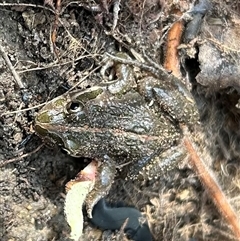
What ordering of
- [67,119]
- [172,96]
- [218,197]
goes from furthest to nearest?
[218,197]
[172,96]
[67,119]

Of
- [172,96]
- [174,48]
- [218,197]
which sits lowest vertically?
[218,197]

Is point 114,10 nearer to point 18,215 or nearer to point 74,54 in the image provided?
point 74,54

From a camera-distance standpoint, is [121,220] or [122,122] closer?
[122,122]

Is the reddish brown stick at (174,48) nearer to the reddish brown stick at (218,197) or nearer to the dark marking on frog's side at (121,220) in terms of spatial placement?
the reddish brown stick at (218,197)

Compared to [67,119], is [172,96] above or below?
above

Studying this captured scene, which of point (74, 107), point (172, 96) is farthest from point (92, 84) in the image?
point (172, 96)

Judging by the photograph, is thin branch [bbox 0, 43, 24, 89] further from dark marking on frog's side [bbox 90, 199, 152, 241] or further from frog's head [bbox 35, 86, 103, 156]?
dark marking on frog's side [bbox 90, 199, 152, 241]

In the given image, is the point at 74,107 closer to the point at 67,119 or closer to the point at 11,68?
the point at 67,119

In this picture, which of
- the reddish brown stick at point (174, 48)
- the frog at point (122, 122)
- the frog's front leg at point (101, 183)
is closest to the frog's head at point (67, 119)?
the frog at point (122, 122)
